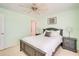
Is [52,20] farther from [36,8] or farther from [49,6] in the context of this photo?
[36,8]

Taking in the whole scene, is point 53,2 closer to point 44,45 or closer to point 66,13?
point 66,13

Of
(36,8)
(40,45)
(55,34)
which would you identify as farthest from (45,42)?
(36,8)

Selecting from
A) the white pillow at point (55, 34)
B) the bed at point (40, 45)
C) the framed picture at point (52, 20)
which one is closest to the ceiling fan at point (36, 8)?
the framed picture at point (52, 20)

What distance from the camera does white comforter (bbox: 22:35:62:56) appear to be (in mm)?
1331

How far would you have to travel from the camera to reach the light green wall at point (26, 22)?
1.48 m

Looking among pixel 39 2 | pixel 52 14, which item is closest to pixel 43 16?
pixel 52 14

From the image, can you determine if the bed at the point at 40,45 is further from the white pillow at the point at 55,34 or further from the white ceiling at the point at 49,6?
the white ceiling at the point at 49,6

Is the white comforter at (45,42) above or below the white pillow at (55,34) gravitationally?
below

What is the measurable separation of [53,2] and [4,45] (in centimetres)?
140

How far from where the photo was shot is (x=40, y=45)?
1.39 metres

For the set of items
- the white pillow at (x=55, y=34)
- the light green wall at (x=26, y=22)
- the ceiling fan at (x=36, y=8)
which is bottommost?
the white pillow at (x=55, y=34)

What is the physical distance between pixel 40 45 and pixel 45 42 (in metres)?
0.15

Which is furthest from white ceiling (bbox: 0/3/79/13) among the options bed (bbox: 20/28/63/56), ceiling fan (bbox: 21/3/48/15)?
bed (bbox: 20/28/63/56)

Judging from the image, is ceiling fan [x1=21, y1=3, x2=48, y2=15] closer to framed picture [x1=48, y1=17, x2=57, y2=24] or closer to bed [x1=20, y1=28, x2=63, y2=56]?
framed picture [x1=48, y1=17, x2=57, y2=24]
